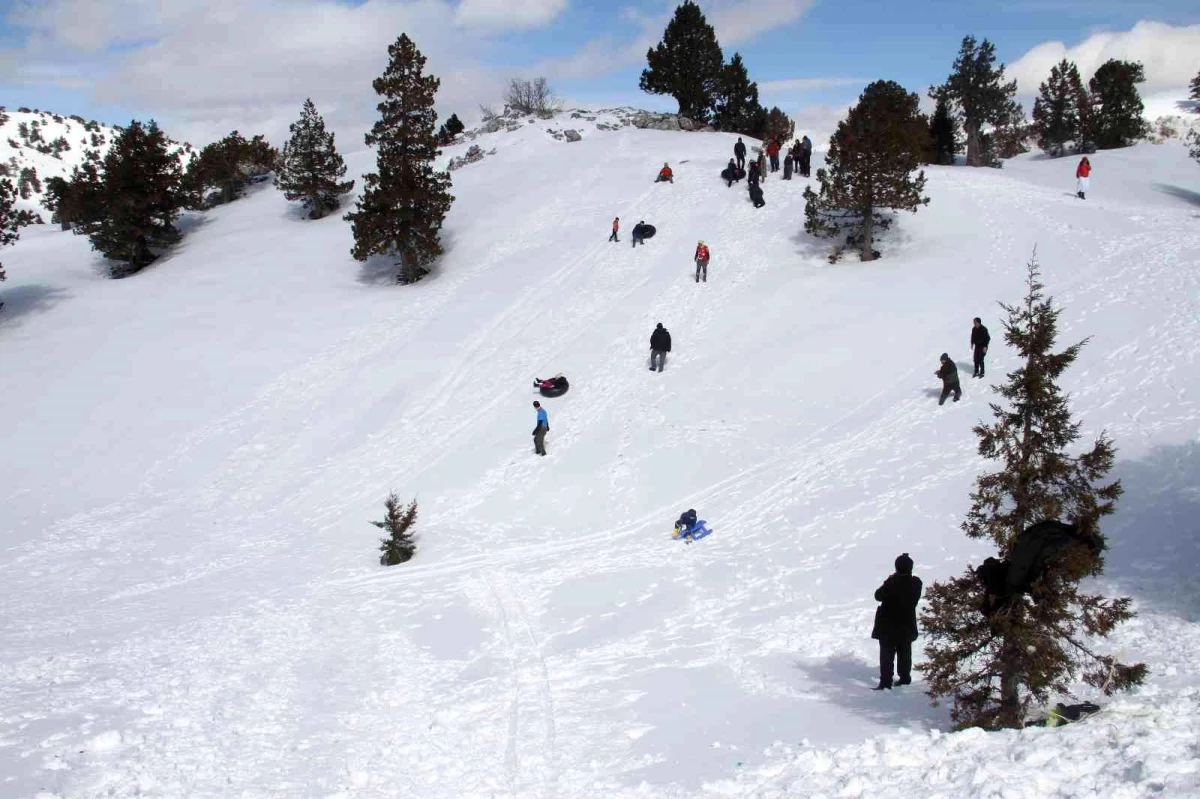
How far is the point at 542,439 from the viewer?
19984mm

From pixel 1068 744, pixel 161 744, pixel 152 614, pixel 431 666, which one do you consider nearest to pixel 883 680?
pixel 1068 744

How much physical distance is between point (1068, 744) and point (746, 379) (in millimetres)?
16419

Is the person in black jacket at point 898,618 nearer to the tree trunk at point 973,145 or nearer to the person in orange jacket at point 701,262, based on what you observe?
the person in orange jacket at point 701,262

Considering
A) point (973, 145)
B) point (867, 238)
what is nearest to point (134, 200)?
point (867, 238)

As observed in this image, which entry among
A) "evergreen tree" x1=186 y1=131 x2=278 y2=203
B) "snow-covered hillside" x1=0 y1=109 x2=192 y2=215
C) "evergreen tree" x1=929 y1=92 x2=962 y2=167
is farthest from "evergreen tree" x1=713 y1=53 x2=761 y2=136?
"snow-covered hillside" x1=0 y1=109 x2=192 y2=215

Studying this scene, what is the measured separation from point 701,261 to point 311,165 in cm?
2612

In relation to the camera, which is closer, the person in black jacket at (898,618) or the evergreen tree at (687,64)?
the person in black jacket at (898,618)

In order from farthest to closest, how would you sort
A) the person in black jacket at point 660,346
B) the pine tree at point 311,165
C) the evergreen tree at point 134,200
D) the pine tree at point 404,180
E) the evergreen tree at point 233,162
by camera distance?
the evergreen tree at point 233,162 < the pine tree at point 311,165 < the evergreen tree at point 134,200 < the pine tree at point 404,180 < the person in black jacket at point 660,346

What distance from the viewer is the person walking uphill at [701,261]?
91.2 ft

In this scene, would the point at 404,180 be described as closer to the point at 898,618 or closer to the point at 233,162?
the point at 233,162

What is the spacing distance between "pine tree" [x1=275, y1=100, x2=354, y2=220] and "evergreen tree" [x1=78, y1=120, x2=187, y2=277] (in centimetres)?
580

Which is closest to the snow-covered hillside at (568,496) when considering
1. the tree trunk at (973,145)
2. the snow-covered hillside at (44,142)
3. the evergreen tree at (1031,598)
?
the evergreen tree at (1031,598)

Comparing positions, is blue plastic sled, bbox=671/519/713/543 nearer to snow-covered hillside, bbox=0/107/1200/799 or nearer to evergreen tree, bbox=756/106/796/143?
snow-covered hillside, bbox=0/107/1200/799

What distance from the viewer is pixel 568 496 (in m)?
18.0
